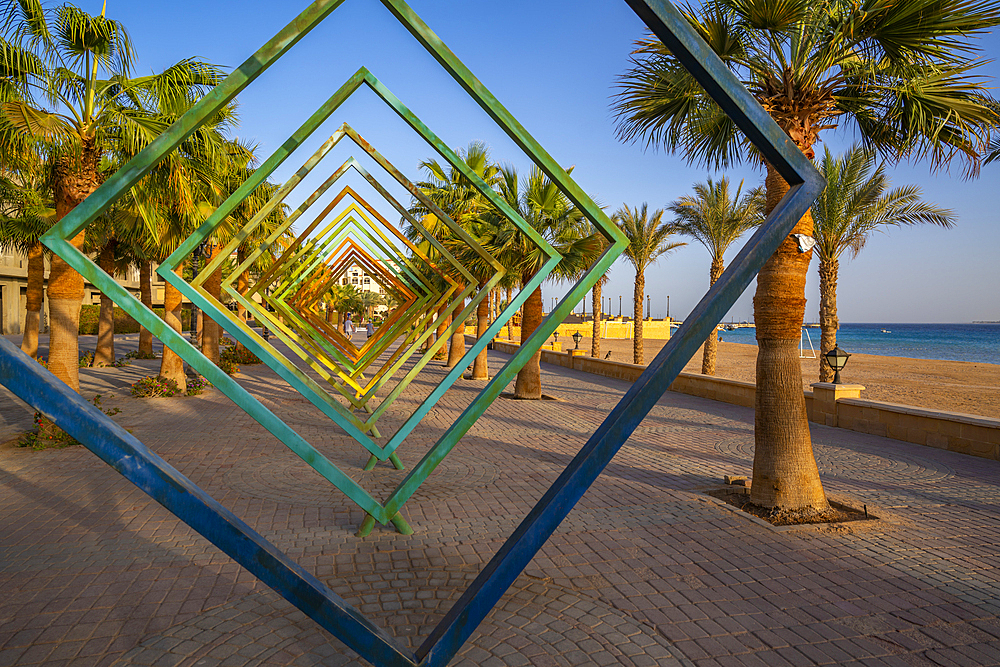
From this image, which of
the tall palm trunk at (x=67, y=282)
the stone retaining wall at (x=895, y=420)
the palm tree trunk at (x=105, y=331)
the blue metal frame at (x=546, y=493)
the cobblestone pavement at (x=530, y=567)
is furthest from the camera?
the palm tree trunk at (x=105, y=331)

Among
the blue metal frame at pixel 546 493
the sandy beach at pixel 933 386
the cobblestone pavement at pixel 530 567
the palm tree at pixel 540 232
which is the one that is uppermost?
the palm tree at pixel 540 232

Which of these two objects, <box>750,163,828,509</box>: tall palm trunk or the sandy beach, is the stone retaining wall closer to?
the sandy beach

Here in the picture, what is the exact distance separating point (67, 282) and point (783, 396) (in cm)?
933

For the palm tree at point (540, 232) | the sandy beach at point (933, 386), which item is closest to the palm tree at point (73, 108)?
the palm tree at point (540, 232)

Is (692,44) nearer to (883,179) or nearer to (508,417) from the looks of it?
(508,417)

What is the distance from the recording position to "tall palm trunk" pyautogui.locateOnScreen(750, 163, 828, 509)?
515 cm

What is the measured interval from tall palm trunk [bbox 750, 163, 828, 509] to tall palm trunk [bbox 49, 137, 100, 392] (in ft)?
28.7

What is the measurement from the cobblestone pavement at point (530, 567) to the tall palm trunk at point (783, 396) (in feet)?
1.40

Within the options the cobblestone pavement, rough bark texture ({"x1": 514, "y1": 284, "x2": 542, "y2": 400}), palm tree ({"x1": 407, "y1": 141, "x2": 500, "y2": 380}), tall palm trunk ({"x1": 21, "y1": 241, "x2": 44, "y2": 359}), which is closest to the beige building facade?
tall palm trunk ({"x1": 21, "y1": 241, "x2": 44, "y2": 359})

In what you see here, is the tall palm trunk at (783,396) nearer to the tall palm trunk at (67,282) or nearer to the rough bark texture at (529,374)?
the rough bark texture at (529,374)

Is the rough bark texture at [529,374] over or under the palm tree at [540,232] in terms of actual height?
under

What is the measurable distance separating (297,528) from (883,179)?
625 inches

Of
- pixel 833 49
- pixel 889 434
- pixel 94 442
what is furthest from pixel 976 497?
pixel 94 442

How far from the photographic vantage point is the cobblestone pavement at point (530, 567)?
3.00 metres
